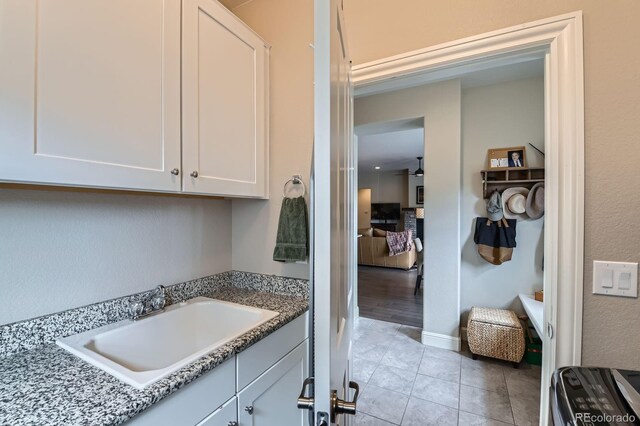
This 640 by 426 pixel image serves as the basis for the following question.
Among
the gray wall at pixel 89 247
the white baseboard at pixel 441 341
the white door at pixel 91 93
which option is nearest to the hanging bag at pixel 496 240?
the white baseboard at pixel 441 341

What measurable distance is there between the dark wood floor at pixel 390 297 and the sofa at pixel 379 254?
0.23 meters

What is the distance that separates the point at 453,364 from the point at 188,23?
3076mm

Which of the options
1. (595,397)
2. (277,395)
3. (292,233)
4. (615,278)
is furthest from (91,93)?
(615,278)

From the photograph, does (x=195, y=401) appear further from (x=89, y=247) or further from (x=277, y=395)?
(x=89, y=247)

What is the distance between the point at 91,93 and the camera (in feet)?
2.94

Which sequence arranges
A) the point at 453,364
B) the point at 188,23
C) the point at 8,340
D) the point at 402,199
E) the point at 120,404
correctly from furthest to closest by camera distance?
the point at 402,199, the point at 453,364, the point at 188,23, the point at 8,340, the point at 120,404

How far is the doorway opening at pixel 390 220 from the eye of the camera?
12.1ft

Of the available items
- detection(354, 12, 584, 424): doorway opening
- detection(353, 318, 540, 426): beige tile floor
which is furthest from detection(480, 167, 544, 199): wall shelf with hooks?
detection(354, 12, 584, 424): doorway opening

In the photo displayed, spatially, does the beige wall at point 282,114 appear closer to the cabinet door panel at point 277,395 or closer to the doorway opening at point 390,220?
the cabinet door panel at point 277,395

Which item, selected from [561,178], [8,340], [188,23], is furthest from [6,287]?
[561,178]

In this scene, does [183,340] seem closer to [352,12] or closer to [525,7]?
[352,12]

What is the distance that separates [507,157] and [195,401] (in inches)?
127

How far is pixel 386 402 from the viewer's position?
6.36ft

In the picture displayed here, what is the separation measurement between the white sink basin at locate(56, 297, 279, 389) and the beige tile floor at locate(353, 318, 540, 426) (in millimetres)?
1141
